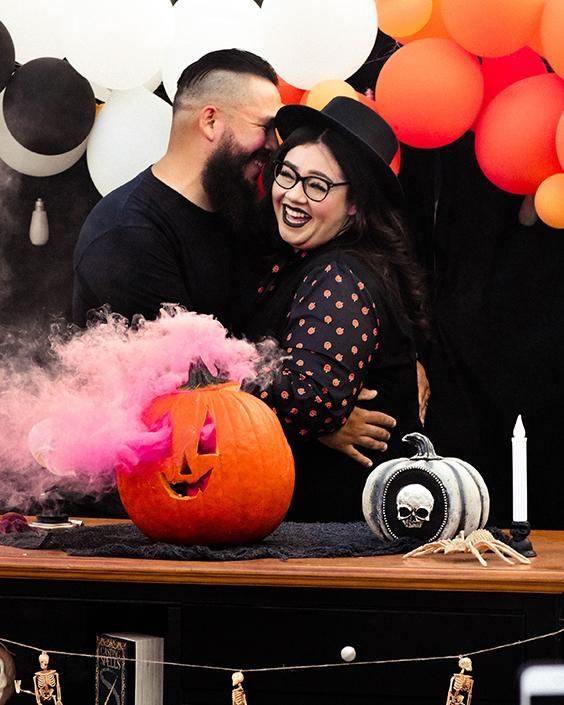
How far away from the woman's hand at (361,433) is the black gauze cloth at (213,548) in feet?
1.11

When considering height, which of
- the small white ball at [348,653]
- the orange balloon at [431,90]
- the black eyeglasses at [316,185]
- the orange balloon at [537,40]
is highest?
the orange balloon at [537,40]

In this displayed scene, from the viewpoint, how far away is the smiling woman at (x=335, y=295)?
251cm

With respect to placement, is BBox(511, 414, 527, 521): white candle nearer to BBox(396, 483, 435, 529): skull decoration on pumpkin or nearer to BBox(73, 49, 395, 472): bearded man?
BBox(396, 483, 435, 529): skull decoration on pumpkin

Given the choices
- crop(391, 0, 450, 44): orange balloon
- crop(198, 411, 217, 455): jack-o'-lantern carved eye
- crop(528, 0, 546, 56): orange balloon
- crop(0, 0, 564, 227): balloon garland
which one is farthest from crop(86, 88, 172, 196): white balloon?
crop(198, 411, 217, 455): jack-o'-lantern carved eye

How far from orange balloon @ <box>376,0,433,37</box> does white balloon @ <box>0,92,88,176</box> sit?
79cm

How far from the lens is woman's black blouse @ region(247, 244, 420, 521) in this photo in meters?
2.50

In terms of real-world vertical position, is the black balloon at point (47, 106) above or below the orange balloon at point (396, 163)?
above

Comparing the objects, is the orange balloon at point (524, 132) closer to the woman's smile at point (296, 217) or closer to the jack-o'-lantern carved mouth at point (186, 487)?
the woman's smile at point (296, 217)

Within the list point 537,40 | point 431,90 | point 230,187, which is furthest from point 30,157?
point 537,40

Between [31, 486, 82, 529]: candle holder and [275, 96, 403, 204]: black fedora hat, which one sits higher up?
[275, 96, 403, 204]: black fedora hat

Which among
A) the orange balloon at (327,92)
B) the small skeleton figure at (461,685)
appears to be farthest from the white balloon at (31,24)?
the small skeleton figure at (461,685)

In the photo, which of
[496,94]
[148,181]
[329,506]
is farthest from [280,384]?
[496,94]

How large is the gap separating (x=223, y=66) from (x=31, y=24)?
48 centimetres

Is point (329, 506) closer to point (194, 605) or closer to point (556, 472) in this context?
point (556, 472)
